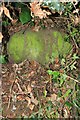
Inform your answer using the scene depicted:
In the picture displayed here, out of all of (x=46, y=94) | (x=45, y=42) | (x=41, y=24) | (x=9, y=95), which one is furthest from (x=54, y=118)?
(x=41, y=24)

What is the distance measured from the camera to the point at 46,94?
1813mm

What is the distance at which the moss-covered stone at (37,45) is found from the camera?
191 centimetres

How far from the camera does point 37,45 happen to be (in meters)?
1.91

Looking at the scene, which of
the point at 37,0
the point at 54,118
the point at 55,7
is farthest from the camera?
the point at 55,7

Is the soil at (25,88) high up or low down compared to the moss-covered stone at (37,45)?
down

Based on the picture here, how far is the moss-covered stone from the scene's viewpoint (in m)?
1.91

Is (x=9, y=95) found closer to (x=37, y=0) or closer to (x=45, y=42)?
(x=45, y=42)

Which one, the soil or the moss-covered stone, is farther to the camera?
the moss-covered stone

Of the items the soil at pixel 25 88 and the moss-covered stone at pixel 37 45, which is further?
the moss-covered stone at pixel 37 45

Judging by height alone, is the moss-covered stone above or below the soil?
above

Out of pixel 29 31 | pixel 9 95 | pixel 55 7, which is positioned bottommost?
pixel 9 95

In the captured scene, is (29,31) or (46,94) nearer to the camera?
Answer: (46,94)

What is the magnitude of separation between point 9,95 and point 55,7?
0.68 meters

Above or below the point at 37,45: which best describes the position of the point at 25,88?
below
